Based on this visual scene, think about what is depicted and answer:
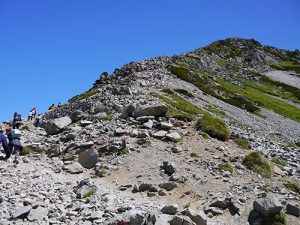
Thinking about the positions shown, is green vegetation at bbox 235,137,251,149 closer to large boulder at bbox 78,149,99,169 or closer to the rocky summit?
the rocky summit

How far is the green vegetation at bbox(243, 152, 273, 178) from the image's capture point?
2671 cm

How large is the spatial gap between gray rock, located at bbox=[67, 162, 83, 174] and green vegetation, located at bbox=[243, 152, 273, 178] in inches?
459

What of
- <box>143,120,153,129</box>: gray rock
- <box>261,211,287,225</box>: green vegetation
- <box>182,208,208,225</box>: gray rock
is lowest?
<box>261,211,287,225</box>: green vegetation

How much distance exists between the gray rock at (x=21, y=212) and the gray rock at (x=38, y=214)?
0.21 metres

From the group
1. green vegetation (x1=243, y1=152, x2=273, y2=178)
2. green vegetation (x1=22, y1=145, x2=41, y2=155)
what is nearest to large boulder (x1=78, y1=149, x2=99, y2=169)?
green vegetation (x1=22, y1=145, x2=41, y2=155)

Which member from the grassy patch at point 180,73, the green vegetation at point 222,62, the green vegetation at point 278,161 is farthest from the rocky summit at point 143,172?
the green vegetation at point 222,62

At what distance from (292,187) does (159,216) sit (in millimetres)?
10810

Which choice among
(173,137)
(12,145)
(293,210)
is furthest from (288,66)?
(293,210)

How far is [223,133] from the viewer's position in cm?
3294

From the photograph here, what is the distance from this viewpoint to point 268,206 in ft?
65.6

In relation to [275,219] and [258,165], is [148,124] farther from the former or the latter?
[275,219]

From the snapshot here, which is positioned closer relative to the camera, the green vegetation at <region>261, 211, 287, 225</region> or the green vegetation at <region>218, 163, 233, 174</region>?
the green vegetation at <region>261, 211, 287, 225</region>

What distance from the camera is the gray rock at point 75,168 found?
27.4 meters

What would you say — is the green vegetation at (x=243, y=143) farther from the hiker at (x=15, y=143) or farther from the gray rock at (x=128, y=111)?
the hiker at (x=15, y=143)
